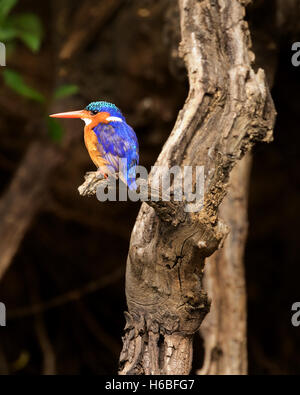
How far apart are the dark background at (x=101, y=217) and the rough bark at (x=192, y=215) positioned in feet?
3.53

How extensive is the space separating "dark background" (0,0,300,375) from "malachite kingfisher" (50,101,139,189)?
1.30 m

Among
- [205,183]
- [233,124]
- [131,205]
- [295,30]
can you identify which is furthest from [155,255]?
[131,205]

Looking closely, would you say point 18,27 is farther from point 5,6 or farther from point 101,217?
point 101,217

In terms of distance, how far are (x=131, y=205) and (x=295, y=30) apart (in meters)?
1.44

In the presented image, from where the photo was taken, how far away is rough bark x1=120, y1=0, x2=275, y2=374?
1.29 m

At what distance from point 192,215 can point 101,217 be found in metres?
1.96

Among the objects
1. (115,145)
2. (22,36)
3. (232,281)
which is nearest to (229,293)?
(232,281)

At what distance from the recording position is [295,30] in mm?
2055

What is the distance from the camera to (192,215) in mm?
1241

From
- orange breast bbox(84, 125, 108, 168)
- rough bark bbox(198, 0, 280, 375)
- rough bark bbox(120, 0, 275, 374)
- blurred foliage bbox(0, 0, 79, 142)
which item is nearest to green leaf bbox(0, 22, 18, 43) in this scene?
blurred foliage bbox(0, 0, 79, 142)

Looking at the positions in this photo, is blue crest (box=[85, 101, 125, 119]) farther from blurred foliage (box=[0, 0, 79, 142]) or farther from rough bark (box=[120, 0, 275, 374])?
blurred foliage (box=[0, 0, 79, 142])

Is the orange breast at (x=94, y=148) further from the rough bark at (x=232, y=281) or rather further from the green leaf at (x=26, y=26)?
the rough bark at (x=232, y=281)

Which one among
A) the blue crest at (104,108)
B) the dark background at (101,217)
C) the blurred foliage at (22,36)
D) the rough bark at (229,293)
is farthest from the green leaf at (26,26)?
the rough bark at (229,293)

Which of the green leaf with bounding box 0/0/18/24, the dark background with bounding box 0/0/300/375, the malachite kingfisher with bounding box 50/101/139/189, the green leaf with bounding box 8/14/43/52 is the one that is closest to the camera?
the malachite kingfisher with bounding box 50/101/139/189
